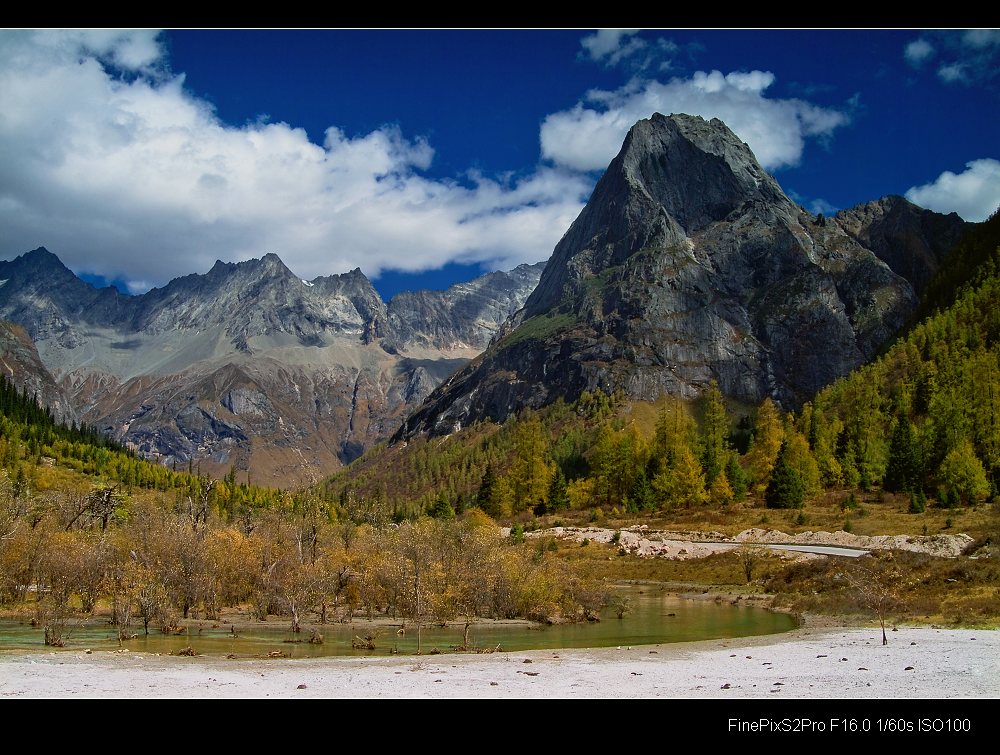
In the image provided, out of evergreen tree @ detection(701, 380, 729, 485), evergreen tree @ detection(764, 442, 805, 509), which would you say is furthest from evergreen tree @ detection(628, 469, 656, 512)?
evergreen tree @ detection(764, 442, 805, 509)

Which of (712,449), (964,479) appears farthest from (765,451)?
(964,479)

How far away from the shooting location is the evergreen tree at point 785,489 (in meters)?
112

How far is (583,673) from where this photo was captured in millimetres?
26688

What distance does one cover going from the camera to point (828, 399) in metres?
167

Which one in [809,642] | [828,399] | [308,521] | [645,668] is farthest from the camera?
[828,399]

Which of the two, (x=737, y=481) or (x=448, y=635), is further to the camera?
(x=737, y=481)

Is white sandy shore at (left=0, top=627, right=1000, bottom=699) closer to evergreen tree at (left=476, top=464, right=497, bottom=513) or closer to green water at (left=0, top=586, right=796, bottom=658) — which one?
green water at (left=0, top=586, right=796, bottom=658)

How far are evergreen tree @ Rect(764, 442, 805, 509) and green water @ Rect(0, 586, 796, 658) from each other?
2214 inches

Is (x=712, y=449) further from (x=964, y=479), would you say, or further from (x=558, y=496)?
(x=964, y=479)

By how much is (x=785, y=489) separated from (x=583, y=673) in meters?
95.5

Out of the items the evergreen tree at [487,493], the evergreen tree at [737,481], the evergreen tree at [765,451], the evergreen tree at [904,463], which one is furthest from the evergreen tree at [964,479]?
the evergreen tree at [487,493]
